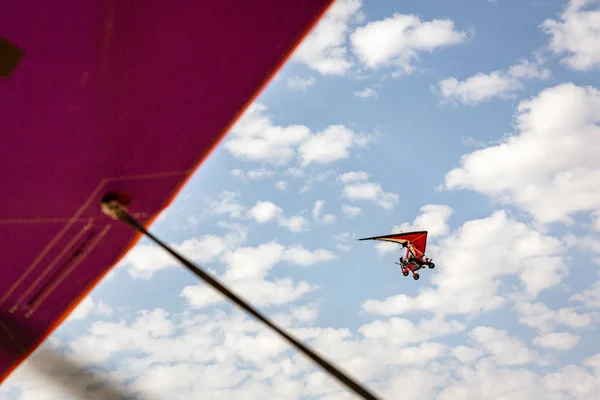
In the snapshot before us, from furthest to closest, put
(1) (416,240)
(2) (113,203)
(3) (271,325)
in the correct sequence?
(1) (416,240) < (2) (113,203) < (3) (271,325)

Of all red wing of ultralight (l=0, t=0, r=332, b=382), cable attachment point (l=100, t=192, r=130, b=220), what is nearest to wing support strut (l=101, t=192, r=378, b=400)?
cable attachment point (l=100, t=192, r=130, b=220)

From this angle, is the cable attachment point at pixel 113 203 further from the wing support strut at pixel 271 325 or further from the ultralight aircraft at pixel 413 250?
the ultralight aircraft at pixel 413 250

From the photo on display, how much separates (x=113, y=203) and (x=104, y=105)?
58 centimetres

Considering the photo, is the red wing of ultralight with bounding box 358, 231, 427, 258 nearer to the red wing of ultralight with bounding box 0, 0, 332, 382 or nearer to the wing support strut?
the red wing of ultralight with bounding box 0, 0, 332, 382

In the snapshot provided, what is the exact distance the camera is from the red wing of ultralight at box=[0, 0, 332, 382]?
240cm

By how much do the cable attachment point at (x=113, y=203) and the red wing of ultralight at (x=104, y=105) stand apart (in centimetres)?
4

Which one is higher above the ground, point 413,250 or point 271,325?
point 413,250

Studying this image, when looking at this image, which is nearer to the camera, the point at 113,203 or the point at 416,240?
the point at 113,203

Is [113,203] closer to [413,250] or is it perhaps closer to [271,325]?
[271,325]

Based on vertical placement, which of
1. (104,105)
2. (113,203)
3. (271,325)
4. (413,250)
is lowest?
(271,325)

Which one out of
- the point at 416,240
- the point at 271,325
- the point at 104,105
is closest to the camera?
the point at 271,325

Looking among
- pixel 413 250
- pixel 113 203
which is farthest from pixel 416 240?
pixel 113 203

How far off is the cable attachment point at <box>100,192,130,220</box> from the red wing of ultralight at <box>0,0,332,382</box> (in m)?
0.04

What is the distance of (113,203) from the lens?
2.92 m
